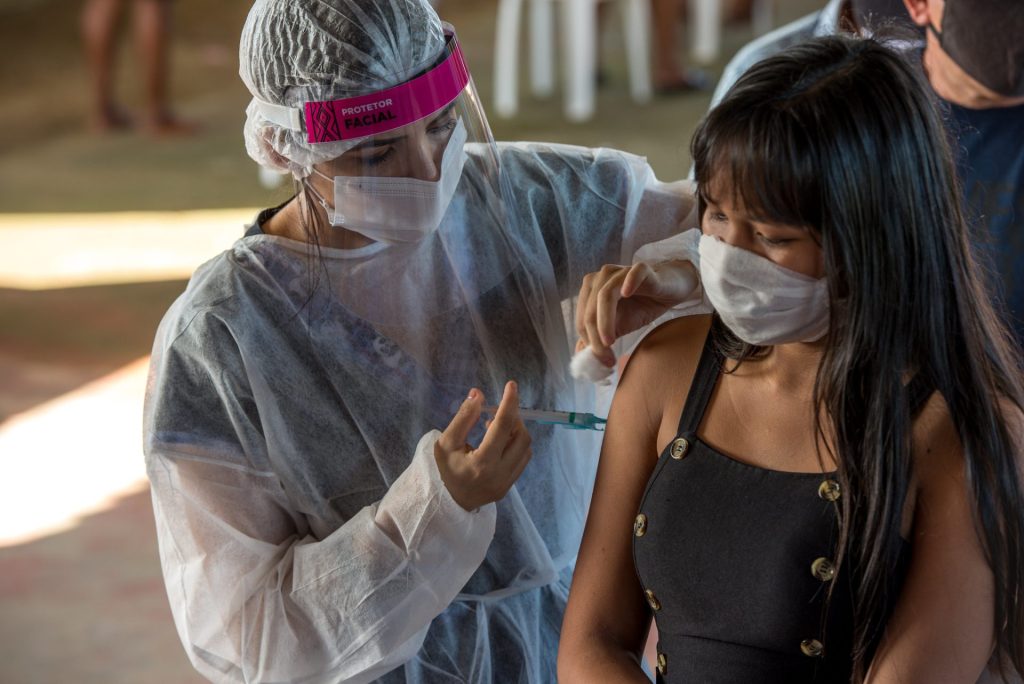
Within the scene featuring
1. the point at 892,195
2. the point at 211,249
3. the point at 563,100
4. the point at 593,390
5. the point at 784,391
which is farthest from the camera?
the point at 563,100

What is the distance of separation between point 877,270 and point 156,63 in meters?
6.02

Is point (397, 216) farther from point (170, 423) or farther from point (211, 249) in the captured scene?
point (211, 249)

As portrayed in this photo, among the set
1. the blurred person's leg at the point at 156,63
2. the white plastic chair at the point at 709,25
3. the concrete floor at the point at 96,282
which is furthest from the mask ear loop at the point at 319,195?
the white plastic chair at the point at 709,25

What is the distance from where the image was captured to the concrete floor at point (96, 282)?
2.98 meters

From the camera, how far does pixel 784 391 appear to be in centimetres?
124

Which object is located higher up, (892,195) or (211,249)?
(892,195)

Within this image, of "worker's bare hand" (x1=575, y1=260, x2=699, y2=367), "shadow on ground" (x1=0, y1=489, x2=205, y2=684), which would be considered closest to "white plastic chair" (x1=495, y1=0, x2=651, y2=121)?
"shadow on ground" (x1=0, y1=489, x2=205, y2=684)

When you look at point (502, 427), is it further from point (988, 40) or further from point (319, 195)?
point (988, 40)

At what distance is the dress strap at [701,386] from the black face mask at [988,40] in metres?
0.74

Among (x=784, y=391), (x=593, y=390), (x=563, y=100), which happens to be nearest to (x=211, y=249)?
(x=563, y=100)

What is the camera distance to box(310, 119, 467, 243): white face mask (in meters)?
1.30

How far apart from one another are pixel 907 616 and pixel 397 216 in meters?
0.64

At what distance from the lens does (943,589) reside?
111 cm

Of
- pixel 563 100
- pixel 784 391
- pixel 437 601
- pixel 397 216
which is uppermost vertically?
pixel 397 216
